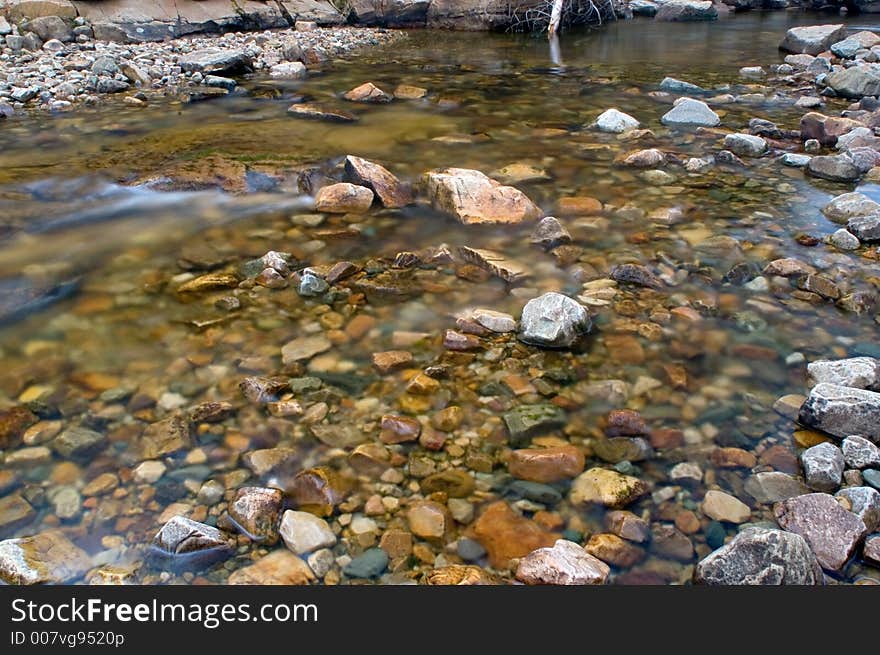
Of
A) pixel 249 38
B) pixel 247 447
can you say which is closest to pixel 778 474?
pixel 247 447

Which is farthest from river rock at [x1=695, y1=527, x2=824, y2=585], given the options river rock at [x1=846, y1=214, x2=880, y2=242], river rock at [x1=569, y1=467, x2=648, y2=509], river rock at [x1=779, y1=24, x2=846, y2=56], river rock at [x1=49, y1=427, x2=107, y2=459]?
river rock at [x1=779, y1=24, x2=846, y2=56]

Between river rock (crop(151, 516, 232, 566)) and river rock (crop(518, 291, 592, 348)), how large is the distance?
5.62 ft

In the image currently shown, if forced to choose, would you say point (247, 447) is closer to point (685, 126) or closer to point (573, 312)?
point (573, 312)

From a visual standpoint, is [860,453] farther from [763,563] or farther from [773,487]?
[763,563]

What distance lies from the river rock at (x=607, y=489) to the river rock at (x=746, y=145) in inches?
194

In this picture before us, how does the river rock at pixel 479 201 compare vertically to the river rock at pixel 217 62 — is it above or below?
below

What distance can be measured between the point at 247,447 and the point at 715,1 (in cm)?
2827

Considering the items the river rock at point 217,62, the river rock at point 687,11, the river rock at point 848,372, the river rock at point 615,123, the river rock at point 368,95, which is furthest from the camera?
the river rock at point 687,11

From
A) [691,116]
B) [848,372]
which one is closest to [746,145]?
[691,116]

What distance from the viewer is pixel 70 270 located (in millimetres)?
4168

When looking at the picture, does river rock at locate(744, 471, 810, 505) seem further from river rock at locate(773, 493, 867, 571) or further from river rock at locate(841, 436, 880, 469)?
river rock at locate(841, 436, 880, 469)

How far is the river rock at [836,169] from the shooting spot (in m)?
5.53

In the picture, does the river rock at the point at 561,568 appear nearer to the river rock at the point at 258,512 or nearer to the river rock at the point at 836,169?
the river rock at the point at 258,512

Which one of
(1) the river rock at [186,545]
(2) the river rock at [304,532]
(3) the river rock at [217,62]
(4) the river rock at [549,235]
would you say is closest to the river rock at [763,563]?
(2) the river rock at [304,532]
